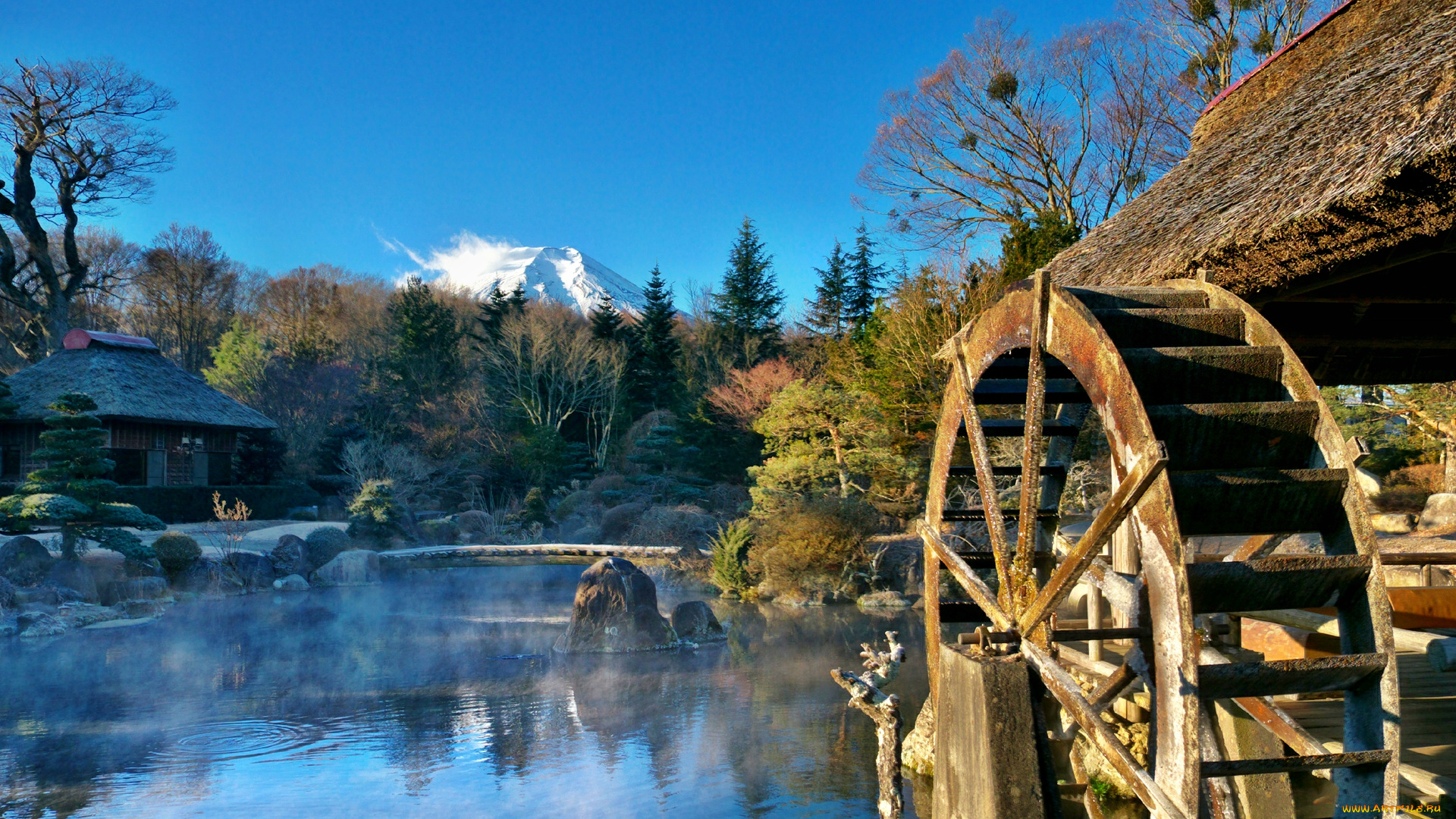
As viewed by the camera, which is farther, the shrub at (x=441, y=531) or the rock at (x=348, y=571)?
the shrub at (x=441, y=531)

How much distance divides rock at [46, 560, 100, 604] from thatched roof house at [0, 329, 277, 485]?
22.8 feet

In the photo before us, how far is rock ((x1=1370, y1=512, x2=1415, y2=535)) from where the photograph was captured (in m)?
15.2

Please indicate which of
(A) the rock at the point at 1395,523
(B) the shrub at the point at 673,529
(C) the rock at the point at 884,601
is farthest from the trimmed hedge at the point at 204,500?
(A) the rock at the point at 1395,523

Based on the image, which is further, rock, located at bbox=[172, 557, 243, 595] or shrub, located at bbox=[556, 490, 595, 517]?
shrub, located at bbox=[556, 490, 595, 517]

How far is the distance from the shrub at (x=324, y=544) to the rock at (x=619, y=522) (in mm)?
5927

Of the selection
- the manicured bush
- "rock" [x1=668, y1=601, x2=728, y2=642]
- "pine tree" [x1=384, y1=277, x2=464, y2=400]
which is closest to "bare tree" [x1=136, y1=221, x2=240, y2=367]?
"pine tree" [x1=384, y1=277, x2=464, y2=400]

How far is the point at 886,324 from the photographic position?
58.3ft

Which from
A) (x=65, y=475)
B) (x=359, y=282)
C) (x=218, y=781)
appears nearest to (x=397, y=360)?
(x=359, y=282)

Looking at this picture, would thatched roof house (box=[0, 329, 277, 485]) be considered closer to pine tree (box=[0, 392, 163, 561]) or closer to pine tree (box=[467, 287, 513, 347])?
pine tree (box=[0, 392, 163, 561])

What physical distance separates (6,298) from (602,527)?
19066 mm

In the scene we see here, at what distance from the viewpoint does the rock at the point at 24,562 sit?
1485cm

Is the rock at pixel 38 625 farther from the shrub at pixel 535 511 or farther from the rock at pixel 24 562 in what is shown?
the shrub at pixel 535 511

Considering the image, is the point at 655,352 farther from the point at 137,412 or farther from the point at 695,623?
the point at 695,623

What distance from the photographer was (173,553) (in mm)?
16797
